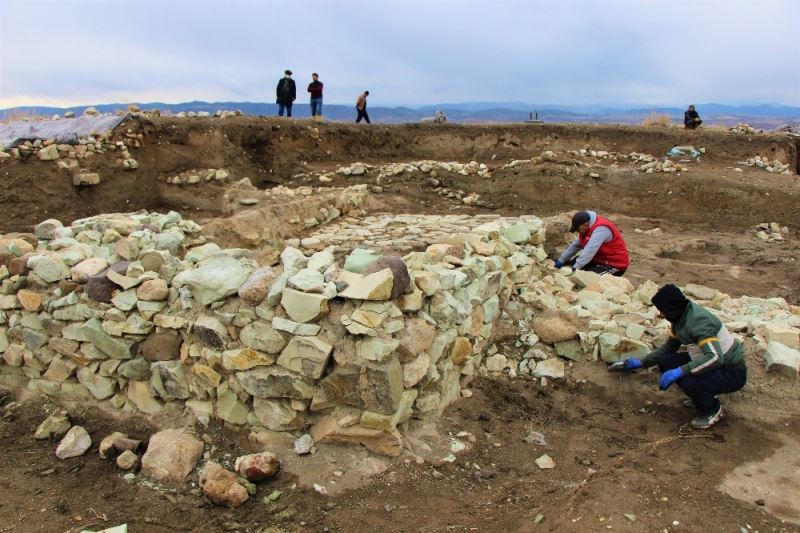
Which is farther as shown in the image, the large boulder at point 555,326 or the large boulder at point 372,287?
the large boulder at point 555,326

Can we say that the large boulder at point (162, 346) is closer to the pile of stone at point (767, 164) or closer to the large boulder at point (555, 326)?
the large boulder at point (555, 326)

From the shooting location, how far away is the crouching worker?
13.8 feet

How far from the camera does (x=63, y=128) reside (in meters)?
12.0

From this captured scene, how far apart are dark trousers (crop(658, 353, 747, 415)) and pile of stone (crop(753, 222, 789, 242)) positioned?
7.68m

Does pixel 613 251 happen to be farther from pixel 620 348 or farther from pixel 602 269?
pixel 620 348

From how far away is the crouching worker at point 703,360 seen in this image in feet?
13.8

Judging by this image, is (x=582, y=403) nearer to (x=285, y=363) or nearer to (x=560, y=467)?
(x=560, y=467)

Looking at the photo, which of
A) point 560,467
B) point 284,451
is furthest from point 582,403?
point 284,451

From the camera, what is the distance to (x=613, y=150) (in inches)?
638

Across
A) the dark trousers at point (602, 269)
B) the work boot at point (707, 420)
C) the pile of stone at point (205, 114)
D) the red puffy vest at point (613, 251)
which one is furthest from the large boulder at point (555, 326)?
the pile of stone at point (205, 114)

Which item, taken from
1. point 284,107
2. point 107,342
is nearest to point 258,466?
point 107,342

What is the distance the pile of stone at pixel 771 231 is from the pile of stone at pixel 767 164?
3640 mm

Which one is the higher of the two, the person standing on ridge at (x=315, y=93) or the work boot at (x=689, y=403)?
the person standing on ridge at (x=315, y=93)

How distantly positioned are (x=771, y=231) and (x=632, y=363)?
8359 millimetres
